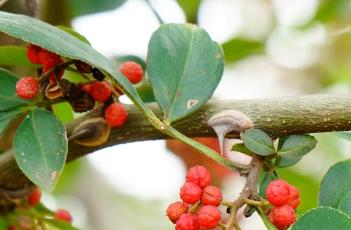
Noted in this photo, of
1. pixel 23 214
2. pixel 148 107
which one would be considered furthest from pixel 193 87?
pixel 23 214

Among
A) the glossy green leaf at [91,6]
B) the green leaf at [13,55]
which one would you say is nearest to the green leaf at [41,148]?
the green leaf at [13,55]

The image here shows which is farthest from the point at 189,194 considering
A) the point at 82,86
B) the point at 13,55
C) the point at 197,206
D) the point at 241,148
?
the point at 13,55

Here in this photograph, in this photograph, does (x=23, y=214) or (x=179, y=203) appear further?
(x=23, y=214)

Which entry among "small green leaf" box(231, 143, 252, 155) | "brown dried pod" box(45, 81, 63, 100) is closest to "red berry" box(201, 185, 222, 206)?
"small green leaf" box(231, 143, 252, 155)

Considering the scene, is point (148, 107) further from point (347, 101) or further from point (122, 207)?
point (122, 207)

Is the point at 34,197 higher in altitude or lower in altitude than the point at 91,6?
lower

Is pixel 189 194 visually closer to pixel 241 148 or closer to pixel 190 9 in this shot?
pixel 241 148
